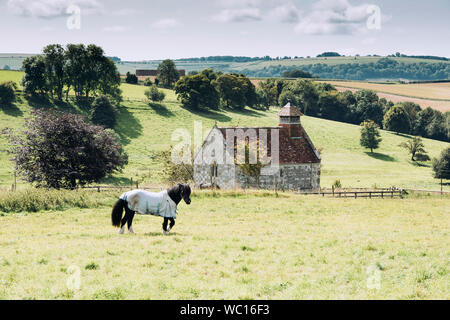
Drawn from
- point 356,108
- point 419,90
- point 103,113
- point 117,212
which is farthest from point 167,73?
point 117,212

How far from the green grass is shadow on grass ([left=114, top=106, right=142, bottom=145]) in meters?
58.1

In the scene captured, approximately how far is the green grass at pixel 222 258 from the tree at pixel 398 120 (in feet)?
300

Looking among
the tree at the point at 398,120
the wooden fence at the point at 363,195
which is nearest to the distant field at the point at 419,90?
the tree at the point at 398,120

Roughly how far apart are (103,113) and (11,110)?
1744cm

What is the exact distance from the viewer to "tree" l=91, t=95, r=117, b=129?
261 ft

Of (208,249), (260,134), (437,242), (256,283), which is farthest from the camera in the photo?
(260,134)

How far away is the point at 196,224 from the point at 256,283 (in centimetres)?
1006

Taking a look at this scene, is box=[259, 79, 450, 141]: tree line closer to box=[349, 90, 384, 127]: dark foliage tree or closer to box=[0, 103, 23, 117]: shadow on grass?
box=[349, 90, 384, 127]: dark foliage tree

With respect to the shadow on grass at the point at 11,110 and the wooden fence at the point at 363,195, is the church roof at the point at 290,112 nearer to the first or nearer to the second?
the wooden fence at the point at 363,195

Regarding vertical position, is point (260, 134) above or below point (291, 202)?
above

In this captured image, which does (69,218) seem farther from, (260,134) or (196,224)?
(260,134)

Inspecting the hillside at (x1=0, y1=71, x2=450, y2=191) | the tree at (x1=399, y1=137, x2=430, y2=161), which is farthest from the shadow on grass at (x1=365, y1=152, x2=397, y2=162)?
the tree at (x1=399, y1=137, x2=430, y2=161)

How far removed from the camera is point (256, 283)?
10359 millimetres

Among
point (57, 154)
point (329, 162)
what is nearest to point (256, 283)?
point (57, 154)
